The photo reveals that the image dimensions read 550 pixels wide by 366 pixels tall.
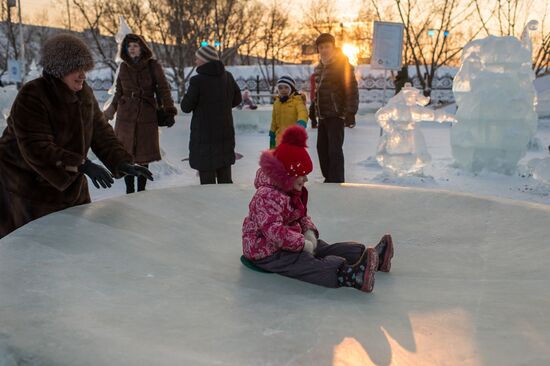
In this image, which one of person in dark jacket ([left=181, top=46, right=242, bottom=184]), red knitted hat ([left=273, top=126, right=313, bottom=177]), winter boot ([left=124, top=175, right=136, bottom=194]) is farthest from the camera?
winter boot ([left=124, top=175, right=136, bottom=194])

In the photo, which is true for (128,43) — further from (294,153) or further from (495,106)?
(495,106)

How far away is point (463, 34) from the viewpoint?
75.7 ft

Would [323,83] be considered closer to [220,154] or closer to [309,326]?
[220,154]

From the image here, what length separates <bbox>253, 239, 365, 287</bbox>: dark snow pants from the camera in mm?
2283

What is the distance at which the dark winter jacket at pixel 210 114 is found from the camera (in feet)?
14.9

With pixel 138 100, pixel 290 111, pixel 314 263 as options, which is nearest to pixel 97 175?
pixel 314 263

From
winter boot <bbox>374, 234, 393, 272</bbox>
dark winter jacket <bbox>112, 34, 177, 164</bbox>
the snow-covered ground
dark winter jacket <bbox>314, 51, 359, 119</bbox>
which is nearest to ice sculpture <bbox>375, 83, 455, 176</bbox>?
the snow-covered ground

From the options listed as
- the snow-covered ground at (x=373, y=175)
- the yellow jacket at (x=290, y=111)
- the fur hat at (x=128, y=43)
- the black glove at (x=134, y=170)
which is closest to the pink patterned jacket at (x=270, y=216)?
the black glove at (x=134, y=170)

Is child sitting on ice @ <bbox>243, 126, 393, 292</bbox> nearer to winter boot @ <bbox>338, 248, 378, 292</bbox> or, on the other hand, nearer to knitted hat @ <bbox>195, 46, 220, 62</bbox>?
winter boot @ <bbox>338, 248, 378, 292</bbox>

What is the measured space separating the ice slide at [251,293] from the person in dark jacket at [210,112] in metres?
1.25

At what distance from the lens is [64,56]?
8.11 feet

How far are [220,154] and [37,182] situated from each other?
2.16m

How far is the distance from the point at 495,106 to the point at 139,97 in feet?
17.3

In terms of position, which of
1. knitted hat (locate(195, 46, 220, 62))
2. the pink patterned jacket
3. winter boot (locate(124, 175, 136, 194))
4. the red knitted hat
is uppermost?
knitted hat (locate(195, 46, 220, 62))
